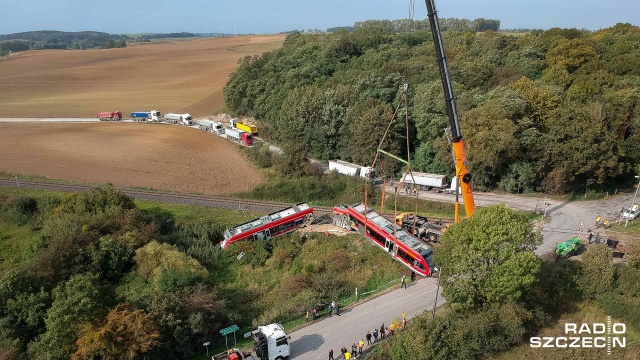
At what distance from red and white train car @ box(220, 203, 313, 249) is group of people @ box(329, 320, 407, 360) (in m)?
14.3

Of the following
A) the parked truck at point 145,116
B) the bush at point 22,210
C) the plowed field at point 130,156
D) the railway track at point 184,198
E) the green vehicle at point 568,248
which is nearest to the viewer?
the green vehicle at point 568,248

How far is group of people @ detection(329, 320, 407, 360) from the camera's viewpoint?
22.2 meters

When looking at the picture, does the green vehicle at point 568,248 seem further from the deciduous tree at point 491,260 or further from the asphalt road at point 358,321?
the asphalt road at point 358,321

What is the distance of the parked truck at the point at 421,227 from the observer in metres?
34.0

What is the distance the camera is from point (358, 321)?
1007 inches

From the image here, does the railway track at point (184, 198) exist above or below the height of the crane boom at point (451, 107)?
below

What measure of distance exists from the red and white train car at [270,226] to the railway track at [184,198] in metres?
3.95

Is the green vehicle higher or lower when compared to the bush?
higher

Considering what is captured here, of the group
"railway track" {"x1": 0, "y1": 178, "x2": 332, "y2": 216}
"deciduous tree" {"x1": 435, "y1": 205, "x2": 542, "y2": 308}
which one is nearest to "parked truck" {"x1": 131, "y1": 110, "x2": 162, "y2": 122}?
"railway track" {"x1": 0, "y1": 178, "x2": 332, "y2": 216}

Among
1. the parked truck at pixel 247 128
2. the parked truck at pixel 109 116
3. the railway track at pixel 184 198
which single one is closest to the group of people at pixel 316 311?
the railway track at pixel 184 198

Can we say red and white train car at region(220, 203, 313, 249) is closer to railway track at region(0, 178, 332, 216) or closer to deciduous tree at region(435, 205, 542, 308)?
railway track at region(0, 178, 332, 216)

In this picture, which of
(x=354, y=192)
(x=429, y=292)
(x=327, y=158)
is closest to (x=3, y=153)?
(x=327, y=158)

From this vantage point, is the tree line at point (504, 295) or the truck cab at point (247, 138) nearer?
the tree line at point (504, 295)
